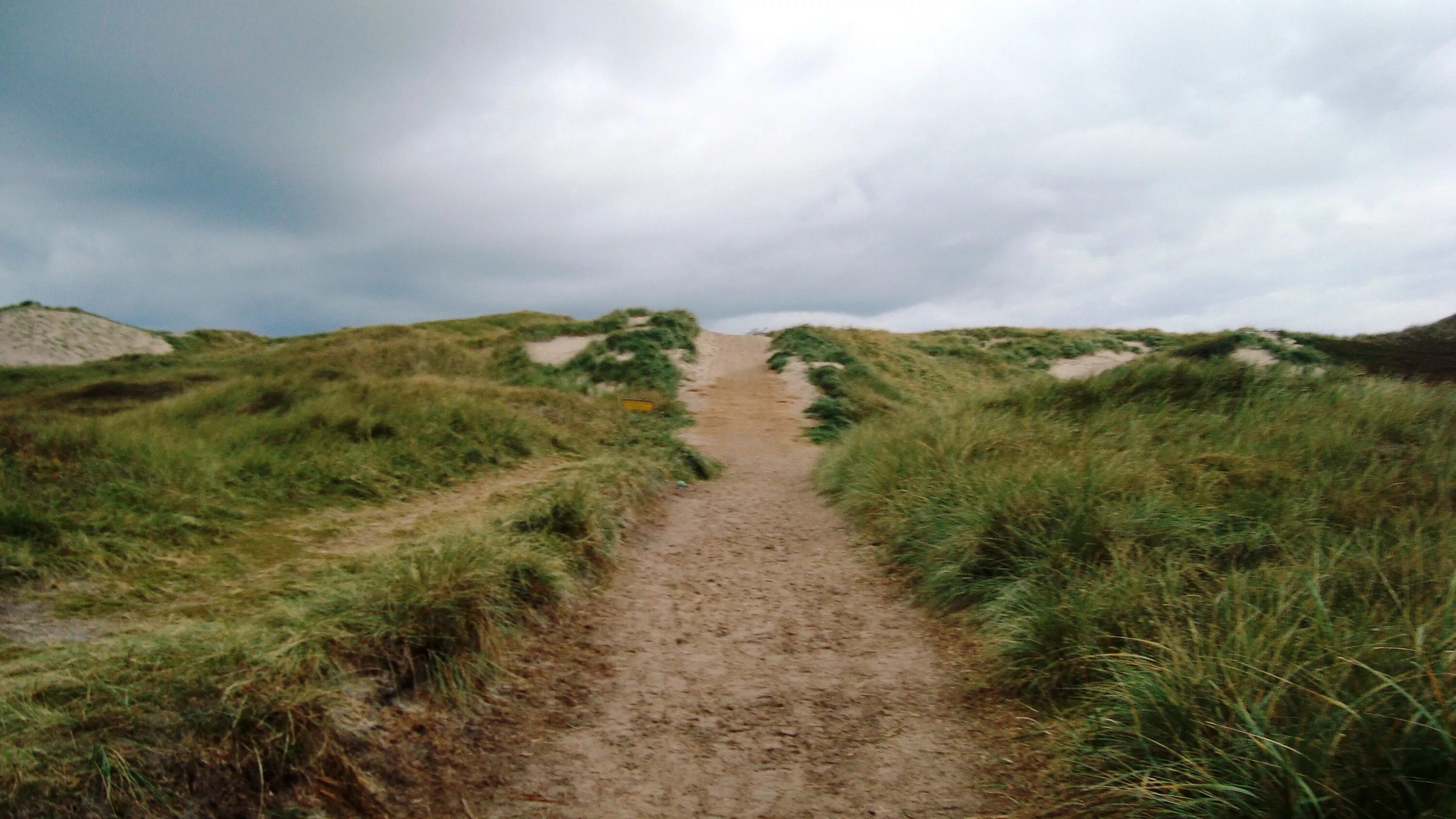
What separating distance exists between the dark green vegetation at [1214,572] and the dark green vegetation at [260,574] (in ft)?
8.88

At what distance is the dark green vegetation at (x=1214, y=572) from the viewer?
234cm

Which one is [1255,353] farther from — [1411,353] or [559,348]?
[559,348]

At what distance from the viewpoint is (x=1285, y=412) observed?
723cm

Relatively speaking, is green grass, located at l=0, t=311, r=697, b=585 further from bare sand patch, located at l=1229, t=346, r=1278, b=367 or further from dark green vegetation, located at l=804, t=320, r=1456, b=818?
bare sand patch, located at l=1229, t=346, r=1278, b=367

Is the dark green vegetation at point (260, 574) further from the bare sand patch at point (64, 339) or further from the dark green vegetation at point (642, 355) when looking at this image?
the bare sand patch at point (64, 339)

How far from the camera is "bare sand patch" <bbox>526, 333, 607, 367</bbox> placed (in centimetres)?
2236

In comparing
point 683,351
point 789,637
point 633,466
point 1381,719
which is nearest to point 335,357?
point 683,351

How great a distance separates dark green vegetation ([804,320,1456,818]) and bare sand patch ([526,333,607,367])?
15.0 metres

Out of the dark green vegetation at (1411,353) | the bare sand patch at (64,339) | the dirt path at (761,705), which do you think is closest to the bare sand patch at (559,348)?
the dirt path at (761,705)

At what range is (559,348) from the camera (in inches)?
928

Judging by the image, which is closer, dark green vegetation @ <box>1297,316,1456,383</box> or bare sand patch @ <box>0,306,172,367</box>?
dark green vegetation @ <box>1297,316,1456,383</box>

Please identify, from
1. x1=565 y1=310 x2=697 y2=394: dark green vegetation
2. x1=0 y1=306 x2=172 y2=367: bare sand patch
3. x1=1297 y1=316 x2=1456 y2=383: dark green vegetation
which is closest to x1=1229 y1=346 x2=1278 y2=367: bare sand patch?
x1=1297 y1=316 x2=1456 y2=383: dark green vegetation

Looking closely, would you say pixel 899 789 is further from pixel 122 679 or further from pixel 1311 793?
pixel 122 679

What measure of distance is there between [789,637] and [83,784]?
3.43m
